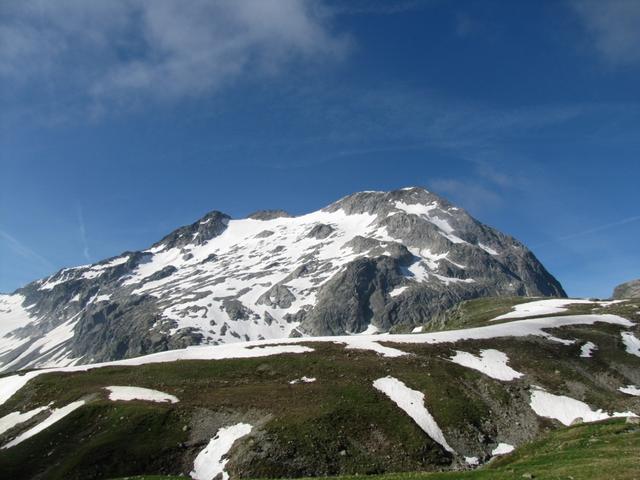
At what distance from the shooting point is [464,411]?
164ft

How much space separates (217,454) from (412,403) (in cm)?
2018

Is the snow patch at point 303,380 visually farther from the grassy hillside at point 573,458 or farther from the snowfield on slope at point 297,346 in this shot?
the grassy hillside at point 573,458

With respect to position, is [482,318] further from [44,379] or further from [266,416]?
[44,379]

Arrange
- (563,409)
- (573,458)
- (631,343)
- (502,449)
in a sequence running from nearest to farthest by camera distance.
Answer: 1. (573,458)
2. (502,449)
3. (563,409)
4. (631,343)

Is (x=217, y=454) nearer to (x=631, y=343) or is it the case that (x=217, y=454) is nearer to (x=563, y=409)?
(x=563, y=409)

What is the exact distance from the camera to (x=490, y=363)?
62938mm

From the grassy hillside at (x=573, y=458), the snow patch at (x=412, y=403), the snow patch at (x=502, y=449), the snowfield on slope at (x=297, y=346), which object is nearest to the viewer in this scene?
the grassy hillside at (x=573, y=458)

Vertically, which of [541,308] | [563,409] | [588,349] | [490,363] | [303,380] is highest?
[541,308]

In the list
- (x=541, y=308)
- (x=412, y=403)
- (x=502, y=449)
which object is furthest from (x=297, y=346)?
(x=541, y=308)

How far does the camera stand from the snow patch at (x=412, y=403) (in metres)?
46.0

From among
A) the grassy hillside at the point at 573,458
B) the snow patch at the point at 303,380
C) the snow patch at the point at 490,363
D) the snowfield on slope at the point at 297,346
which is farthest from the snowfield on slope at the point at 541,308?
the grassy hillside at the point at 573,458

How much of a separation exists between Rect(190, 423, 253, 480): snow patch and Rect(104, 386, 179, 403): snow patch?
29.7 ft

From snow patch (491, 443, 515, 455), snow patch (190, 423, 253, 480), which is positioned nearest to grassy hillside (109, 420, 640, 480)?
snow patch (190, 423, 253, 480)

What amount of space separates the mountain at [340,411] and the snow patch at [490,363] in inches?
10.9
